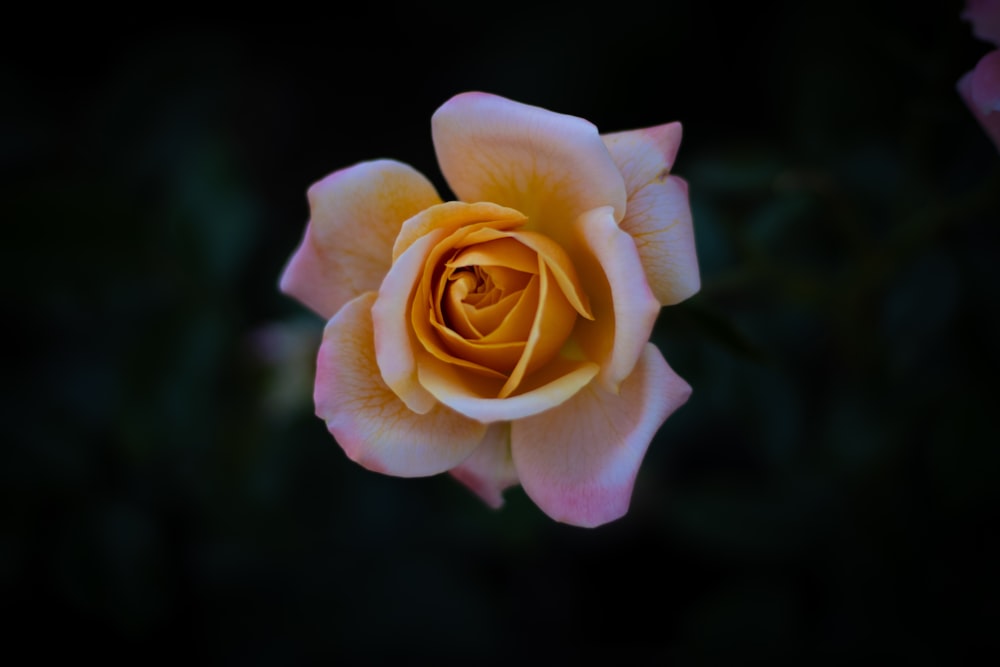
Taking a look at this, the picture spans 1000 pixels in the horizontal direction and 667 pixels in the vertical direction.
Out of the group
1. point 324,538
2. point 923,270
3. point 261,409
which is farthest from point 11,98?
point 923,270

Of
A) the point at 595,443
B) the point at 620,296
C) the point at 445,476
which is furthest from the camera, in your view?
the point at 445,476

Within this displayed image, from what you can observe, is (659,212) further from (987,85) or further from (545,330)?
(987,85)

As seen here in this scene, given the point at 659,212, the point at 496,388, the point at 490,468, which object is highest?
the point at 659,212

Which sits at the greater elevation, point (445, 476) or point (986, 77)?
point (986, 77)

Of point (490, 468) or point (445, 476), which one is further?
point (445, 476)

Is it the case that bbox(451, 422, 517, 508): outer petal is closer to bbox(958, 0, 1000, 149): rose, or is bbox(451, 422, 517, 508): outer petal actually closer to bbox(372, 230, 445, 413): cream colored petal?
bbox(372, 230, 445, 413): cream colored petal

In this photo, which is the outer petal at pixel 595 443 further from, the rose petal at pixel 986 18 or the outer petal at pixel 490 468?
the rose petal at pixel 986 18

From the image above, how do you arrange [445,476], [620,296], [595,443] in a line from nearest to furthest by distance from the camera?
A: [620,296] → [595,443] → [445,476]

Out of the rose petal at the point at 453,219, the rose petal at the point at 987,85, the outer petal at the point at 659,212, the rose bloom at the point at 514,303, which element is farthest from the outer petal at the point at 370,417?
the rose petal at the point at 987,85

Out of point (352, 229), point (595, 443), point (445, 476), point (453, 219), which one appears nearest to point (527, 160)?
point (453, 219)
